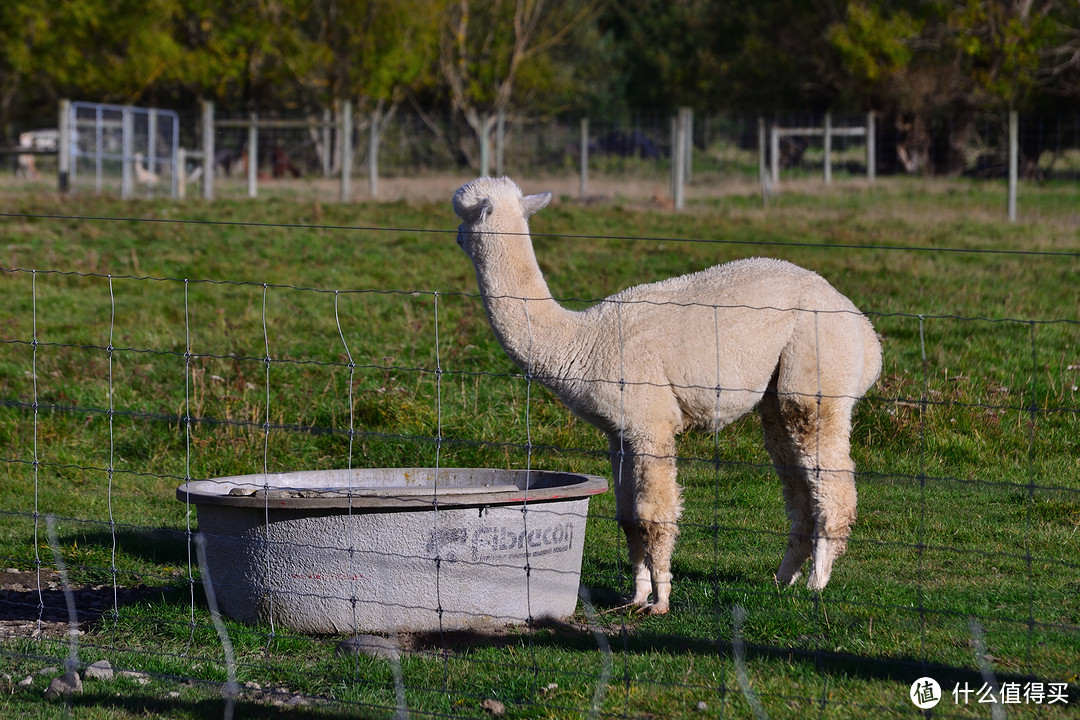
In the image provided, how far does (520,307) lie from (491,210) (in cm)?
43

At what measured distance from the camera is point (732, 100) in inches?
1567

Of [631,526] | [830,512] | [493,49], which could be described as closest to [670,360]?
[631,526]

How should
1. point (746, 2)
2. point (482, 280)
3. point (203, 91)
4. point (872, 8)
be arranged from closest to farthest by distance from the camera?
point (482, 280) < point (872, 8) < point (203, 91) < point (746, 2)

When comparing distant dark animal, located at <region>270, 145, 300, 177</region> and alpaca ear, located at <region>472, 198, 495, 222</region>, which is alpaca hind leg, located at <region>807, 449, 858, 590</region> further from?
distant dark animal, located at <region>270, 145, 300, 177</region>

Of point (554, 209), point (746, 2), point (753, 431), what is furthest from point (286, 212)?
point (746, 2)

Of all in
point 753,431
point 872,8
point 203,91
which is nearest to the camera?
point 753,431

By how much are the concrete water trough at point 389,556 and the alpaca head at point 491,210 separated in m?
1.08

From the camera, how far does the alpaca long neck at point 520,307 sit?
5078 mm

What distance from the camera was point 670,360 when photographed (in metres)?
5.15

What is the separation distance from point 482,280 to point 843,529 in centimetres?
197

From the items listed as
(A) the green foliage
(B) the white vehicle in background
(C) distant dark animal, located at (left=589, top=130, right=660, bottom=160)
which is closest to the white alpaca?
(C) distant dark animal, located at (left=589, top=130, right=660, bottom=160)

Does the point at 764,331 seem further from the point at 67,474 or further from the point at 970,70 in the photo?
the point at 970,70

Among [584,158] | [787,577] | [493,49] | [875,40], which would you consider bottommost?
[787,577]

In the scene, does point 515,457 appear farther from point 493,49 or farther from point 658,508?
point 493,49
